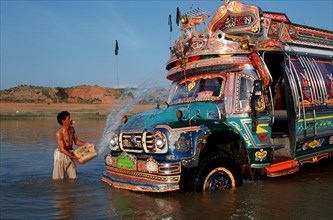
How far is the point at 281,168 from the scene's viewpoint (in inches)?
308

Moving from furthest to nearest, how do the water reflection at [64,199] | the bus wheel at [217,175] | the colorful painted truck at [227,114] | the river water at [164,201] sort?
the bus wheel at [217,175] → the colorful painted truck at [227,114] → the water reflection at [64,199] → the river water at [164,201]

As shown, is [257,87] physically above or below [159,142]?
above

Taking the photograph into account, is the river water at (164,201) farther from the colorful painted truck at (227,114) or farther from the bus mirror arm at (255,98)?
the bus mirror arm at (255,98)

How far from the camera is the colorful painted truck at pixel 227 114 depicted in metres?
6.61

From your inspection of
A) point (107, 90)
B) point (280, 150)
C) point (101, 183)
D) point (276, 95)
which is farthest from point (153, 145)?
point (107, 90)

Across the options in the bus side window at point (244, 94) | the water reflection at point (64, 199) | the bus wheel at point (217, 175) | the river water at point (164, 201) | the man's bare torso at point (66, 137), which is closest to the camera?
the river water at point (164, 201)

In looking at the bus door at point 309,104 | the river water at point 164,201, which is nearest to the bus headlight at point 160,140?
the river water at point 164,201

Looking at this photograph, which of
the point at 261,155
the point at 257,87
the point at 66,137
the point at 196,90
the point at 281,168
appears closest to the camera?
the point at 257,87

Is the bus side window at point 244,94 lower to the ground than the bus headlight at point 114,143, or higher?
higher

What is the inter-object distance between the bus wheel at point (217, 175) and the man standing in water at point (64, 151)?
2.71 m

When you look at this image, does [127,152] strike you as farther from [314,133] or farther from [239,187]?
[314,133]

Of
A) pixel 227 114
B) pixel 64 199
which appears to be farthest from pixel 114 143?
pixel 227 114

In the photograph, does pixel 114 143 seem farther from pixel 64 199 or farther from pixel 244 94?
pixel 244 94

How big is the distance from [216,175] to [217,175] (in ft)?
0.07
